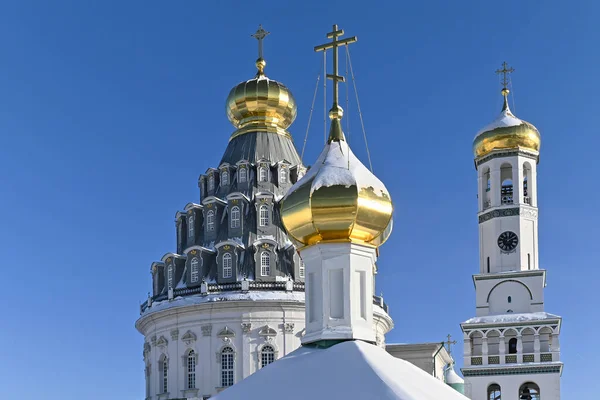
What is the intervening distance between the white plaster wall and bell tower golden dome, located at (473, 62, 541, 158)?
7.79 meters

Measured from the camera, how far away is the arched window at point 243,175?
48188 mm

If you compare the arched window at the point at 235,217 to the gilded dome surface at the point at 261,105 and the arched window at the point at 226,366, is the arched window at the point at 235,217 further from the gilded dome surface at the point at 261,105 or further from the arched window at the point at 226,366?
the arched window at the point at 226,366

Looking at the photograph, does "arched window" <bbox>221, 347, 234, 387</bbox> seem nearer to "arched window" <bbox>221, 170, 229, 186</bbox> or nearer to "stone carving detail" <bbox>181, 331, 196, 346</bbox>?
"stone carving detail" <bbox>181, 331, 196, 346</bbox>

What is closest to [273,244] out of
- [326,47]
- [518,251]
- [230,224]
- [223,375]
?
[230,224]

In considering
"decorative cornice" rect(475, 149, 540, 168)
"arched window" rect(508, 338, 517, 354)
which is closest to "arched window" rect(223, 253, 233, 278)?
"decorative cornice" rect(475, 149, 540, 168)

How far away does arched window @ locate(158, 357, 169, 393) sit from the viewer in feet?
151

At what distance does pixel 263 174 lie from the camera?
48094mm

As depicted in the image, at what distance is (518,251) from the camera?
38219mm

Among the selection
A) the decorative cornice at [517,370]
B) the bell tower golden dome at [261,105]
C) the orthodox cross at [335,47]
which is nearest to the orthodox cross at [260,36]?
the bell tower golden dome at [261,105]

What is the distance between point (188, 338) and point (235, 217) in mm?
5529

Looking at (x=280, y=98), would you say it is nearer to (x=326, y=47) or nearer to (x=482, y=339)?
(x=482, y=339)

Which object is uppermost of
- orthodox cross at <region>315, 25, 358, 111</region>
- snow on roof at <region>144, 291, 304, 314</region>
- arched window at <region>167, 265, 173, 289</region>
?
arched window at <region>167, 265, 173, 289</region>

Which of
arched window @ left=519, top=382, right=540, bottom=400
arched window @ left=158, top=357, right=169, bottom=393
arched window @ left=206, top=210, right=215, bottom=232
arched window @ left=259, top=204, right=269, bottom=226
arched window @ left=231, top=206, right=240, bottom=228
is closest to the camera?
arched window @ left=519, top=382, right=540, bottom=400

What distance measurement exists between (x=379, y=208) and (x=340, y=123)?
0.90 m
